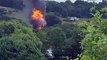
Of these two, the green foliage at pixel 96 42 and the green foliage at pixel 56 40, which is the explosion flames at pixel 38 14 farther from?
the green foliage at pixel 96 42

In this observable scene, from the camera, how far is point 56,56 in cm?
6450

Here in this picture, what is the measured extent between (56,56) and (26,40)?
30.1ft

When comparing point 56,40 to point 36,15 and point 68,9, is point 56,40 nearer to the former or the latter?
point 36,15

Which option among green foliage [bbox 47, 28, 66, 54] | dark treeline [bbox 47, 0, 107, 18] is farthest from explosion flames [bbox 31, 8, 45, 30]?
dark treeline [bbox 47, 0, 107, 18]

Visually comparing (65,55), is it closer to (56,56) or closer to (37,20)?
(56,56)

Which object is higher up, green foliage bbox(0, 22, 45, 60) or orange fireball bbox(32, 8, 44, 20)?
green foliage bbox(0, 22, 45, 60)

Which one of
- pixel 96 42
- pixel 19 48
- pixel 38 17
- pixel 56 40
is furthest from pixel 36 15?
pixel 96 42

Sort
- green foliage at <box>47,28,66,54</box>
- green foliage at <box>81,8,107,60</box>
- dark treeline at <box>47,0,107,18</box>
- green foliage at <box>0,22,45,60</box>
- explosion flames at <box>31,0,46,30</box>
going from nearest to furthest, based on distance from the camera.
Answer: green foliage at <box>81,8,107,60</box> → green foliage at <box>0,22,45,60</box> → green foliage at <box>47,28,66,54</box> → explosion flames at <box>31,0,46,30</box> → dark treeline at <box>47,0,107,18</box>

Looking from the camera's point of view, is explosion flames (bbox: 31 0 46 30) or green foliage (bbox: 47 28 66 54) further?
explosion flames (bbox: 31 0 46 30)

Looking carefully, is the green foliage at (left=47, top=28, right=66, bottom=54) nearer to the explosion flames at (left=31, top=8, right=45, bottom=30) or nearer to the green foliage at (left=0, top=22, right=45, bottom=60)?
the green foliage at (left=0, top=22, right=45, bottom=60)

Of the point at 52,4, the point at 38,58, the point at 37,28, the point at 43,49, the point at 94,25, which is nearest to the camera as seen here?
the point at 94,25

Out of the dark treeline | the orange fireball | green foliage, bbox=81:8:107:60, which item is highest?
green foliage, bbox=81:8:107:60

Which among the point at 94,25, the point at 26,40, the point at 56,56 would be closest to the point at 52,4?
the point at 56,56

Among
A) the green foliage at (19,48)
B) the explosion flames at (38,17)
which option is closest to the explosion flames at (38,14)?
the explosion flames at (38,17)
